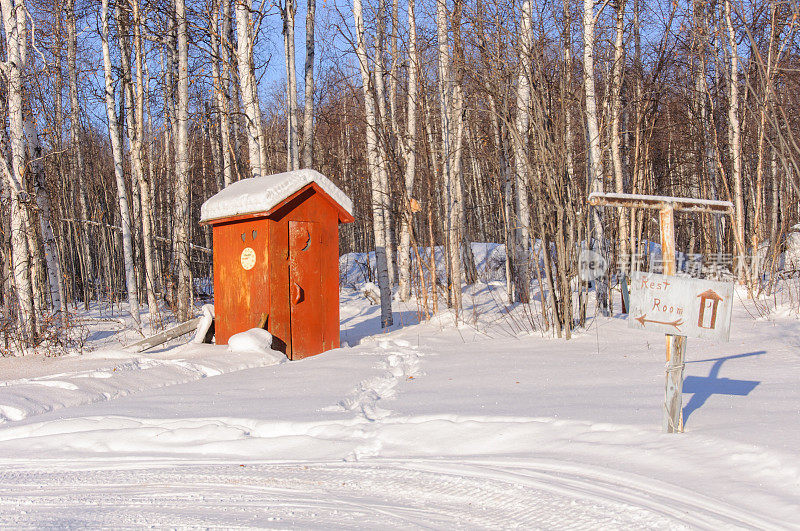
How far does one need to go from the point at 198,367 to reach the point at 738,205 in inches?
405

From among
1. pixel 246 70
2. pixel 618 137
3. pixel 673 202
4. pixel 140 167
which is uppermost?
pixel 246 70

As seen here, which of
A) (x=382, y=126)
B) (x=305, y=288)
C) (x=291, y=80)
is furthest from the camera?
(x=291, y=80)

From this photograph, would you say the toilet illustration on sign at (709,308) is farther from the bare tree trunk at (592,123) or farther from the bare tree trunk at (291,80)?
the bare tree trunk at (291,80)

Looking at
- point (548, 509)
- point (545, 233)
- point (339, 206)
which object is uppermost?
point (339, 206)

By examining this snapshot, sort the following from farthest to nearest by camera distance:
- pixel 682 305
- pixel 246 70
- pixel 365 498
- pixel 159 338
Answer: pixel 246 70 → pixel 159 338 → pixel 682 305 → pixel 365 498

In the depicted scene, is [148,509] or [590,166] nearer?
[148,509]

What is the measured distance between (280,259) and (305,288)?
0.49m

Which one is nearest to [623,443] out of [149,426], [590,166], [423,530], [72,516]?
[423,530]

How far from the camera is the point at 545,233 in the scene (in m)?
7.01

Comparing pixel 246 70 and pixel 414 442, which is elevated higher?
pixel 246 70

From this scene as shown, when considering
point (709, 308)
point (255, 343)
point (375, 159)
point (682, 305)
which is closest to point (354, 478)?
point (682, 305)

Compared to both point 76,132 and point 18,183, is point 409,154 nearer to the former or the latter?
point 18,183

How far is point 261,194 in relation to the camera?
689 centimetres

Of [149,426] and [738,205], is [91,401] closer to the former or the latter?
[149,426]
